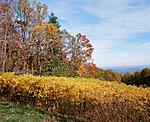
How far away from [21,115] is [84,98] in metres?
1.94

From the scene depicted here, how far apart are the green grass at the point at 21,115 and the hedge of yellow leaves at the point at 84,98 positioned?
27.1 inches

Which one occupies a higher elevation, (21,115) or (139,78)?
(139,78)

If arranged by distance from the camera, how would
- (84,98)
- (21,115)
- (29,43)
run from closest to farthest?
(21,115)
(84,98)
(29,43)

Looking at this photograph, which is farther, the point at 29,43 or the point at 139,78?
the point at 139,78

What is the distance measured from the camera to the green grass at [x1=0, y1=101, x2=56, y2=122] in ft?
28.7

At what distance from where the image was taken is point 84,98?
943cm

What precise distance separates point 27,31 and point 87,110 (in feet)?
61.4

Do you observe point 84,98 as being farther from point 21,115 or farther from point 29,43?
point 29,43

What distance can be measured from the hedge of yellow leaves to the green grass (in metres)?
0.69

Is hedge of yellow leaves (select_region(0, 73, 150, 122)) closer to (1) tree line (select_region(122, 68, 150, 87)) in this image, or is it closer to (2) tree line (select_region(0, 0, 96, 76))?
(2) tree line (select_region(0, 0, 96, 76))

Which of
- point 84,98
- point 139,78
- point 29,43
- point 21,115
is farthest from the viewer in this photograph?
point 139,78

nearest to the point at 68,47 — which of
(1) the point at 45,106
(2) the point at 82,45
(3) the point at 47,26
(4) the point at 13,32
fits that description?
(2) the point at 82,45

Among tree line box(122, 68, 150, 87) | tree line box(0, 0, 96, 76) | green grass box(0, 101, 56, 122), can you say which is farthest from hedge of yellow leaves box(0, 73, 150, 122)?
tree line box(122, 68, 150, 87)

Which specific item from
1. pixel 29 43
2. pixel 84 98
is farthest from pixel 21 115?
pixel 29 43
